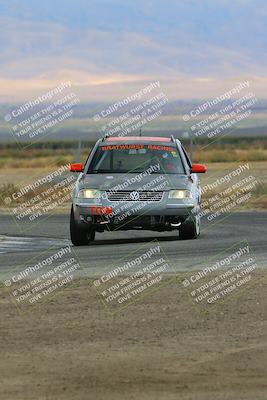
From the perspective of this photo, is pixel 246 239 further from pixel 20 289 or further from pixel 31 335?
pixel 31 335

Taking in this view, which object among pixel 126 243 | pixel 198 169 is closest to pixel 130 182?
pixel 126 243

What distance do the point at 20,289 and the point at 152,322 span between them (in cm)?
249

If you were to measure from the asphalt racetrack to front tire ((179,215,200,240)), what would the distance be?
0.13 m

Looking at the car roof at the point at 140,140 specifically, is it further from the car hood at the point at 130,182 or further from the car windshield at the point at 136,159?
the car hood at the point at 130,182

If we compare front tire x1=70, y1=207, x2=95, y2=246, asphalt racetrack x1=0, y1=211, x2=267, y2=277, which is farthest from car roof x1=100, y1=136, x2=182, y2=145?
front tire x1=70, y1=207, x2=95, y2=246

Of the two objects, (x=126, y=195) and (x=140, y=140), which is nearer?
(x=126, y=195)

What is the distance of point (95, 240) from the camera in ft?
70.1

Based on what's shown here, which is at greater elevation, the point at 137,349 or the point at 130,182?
the point at 137,349

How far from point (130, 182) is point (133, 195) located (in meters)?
0.28

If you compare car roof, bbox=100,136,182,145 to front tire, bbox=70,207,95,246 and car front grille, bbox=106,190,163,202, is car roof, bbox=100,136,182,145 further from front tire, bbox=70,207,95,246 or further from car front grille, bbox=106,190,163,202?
front tire, bbox=70,207,95,246

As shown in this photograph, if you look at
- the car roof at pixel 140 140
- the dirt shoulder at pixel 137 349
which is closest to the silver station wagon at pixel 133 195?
the car roof at pixel 140 140

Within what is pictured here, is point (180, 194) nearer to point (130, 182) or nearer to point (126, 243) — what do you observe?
point (130, 182)

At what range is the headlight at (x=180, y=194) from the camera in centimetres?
1995

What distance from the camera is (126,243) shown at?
20219mm
